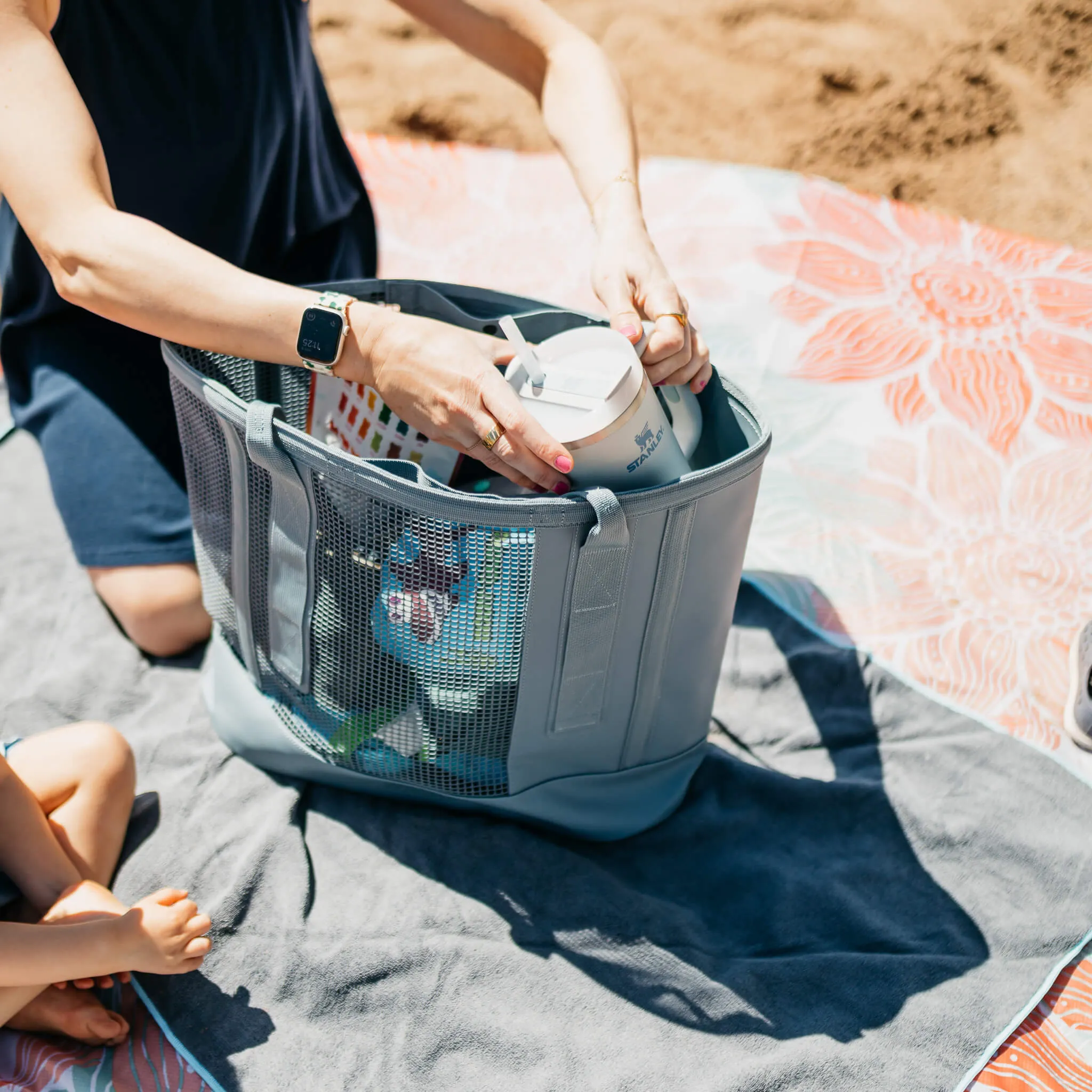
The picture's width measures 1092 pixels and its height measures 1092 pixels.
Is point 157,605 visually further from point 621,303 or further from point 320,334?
point 621,303

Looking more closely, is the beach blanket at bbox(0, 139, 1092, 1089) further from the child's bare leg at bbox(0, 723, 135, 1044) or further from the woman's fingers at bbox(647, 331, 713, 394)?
the woman's fingers at bbox(647, 331, 713, 394)

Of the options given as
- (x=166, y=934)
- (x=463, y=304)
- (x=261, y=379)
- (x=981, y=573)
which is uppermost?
(x=463, y=304)

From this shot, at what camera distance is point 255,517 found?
1.07m

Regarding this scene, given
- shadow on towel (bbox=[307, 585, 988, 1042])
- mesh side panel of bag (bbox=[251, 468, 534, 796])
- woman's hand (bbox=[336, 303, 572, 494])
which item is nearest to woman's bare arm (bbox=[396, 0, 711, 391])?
woman's hand (bbox=[336, 303, 572, 494])

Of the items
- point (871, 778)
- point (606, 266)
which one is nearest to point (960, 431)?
point (871, 778)

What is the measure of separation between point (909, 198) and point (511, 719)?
6.68 feet

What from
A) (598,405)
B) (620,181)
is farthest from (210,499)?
(620,181)

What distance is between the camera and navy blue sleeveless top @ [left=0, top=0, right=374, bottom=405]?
4.23 ft

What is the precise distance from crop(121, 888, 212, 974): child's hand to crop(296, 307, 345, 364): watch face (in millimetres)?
534

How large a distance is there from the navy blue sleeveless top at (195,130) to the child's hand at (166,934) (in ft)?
2.57

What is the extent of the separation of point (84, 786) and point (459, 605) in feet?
1.59

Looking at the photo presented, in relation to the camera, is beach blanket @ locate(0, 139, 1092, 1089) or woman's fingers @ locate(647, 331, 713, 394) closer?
woman's fingers @ locate(647, 331, 713, 394)

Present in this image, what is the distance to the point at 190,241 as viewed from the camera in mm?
1396

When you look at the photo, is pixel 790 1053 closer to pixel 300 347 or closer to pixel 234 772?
pixel 234 772
